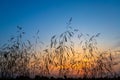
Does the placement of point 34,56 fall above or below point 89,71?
above

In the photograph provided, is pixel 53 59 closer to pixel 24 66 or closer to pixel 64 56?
pixel 64 56

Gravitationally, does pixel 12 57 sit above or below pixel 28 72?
above

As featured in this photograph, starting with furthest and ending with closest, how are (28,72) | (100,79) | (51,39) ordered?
(51,39)
(28,72)
(100,79)

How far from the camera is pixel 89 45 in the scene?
792 cm

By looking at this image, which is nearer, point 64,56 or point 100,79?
point 100,79

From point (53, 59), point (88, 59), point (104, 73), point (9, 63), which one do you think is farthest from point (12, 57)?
point (104, 73)

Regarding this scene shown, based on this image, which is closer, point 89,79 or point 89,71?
point 89,79

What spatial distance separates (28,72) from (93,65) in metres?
2.73

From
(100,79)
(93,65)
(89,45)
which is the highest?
(89,45)

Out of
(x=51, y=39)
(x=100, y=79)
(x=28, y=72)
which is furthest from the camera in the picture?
(x=51, y=39)

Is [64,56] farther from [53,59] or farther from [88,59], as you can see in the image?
[88,59]

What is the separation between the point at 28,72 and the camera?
24.1ft

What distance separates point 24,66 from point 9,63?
629 millimetres

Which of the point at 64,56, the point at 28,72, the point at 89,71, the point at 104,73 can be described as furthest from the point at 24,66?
the point at 104,73
